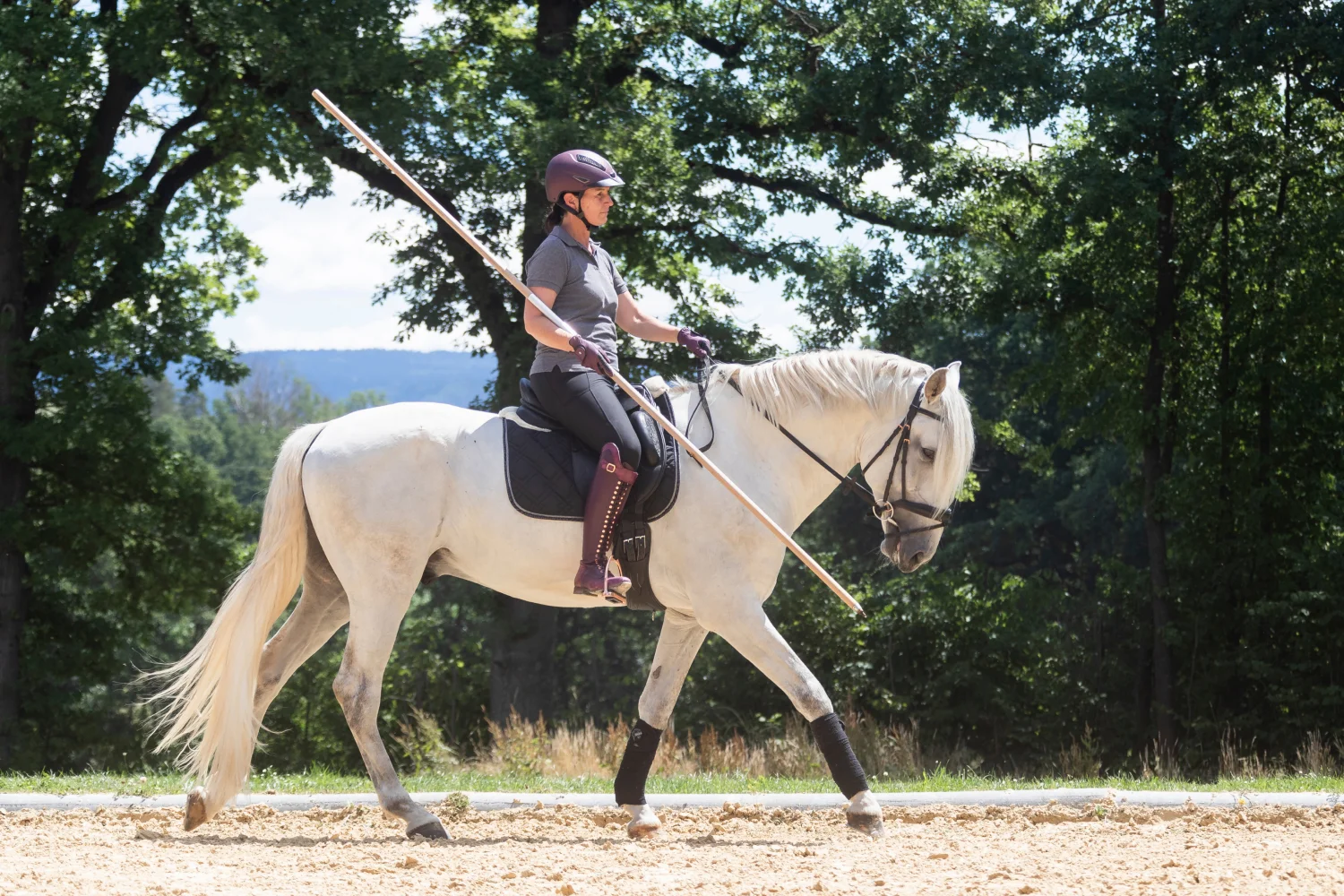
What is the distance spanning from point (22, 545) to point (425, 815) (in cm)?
1483

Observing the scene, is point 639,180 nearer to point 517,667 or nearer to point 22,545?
point 517,667

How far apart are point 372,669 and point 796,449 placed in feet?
7.71

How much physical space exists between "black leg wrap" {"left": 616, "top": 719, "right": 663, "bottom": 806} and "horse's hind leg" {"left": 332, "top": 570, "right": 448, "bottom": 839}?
0.98 m

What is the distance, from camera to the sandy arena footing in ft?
16.5

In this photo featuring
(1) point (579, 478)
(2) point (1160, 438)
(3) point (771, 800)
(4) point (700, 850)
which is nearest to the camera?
(4) point (700, 850)

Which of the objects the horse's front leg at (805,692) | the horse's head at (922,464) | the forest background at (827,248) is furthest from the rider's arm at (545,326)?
the forest background at (827,248)

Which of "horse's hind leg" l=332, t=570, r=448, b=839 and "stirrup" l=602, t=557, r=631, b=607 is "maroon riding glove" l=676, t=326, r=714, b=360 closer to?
"stirrup" l=602, t=557, r=631, b=607

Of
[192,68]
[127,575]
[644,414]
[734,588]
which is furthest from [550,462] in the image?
[127,575]

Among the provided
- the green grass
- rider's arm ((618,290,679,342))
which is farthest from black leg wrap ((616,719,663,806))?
rider's arm ((618,290,679,342))

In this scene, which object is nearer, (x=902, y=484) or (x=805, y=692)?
(x=805, y=692)

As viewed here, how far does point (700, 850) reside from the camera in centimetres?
604

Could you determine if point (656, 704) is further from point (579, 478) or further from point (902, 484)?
point (902, 484)

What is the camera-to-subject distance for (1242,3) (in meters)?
17.0

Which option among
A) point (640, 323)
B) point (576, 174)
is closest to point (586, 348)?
point (576, 174)
